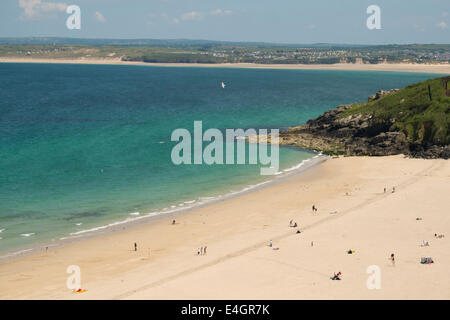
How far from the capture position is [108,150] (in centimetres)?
7381

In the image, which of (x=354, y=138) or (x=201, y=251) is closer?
(x=201, y=251)

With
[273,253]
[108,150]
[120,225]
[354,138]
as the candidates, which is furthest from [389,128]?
[120,225]

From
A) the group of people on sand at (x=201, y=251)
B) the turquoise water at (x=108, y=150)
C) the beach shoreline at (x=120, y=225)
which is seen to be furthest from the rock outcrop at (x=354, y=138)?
the group of people on sand at (x=201, y=251)

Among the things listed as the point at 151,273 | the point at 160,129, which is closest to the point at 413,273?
the point at 151,273

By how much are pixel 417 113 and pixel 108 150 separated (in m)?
43.8

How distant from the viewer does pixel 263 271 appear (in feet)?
108

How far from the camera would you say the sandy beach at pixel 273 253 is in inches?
1196

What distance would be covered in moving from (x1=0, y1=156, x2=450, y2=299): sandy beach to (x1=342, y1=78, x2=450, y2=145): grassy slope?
15.4m

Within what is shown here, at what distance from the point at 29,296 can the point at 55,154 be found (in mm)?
42108

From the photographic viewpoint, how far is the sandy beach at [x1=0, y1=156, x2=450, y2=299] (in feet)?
99.7

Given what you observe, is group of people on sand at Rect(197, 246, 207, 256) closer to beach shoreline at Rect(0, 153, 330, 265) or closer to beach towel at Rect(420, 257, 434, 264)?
beach shoreline at Rect(0, 153, 330, 265)

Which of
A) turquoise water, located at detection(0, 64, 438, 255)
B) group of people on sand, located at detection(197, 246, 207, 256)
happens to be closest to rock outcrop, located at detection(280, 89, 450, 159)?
turquoise water, located at detection(0, 64, 438, 255)

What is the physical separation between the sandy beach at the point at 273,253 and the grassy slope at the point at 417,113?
608 inches

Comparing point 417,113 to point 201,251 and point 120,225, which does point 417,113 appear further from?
point 201,251
